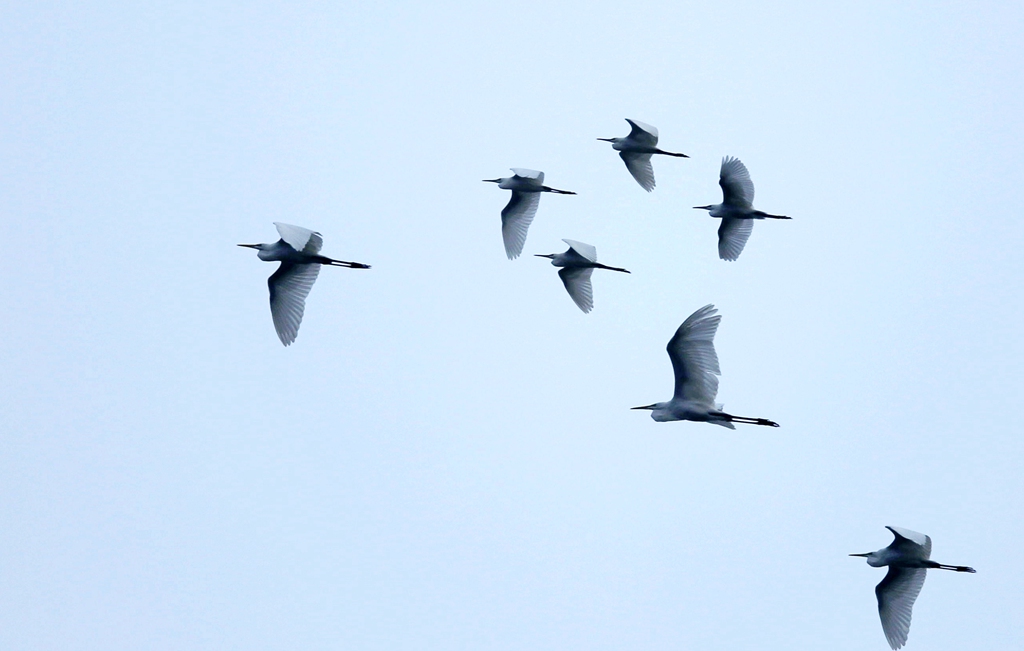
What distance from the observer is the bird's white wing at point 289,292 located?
22.5m

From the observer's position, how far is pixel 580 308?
27.2 m

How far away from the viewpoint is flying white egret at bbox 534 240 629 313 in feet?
88.1

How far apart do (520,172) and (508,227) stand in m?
1.12

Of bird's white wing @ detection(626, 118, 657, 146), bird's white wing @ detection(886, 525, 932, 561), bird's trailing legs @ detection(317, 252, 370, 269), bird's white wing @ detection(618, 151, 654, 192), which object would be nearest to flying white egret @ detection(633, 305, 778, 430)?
bird's white wing @ detection(886, 525, 932, 561)

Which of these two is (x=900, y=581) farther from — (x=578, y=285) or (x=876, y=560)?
(x=578, y=285)

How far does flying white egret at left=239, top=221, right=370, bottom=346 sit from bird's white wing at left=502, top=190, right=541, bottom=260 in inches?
234

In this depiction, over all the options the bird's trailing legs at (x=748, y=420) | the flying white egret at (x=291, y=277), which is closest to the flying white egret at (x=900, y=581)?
the bird's trailing legs at (x=748, y=420)

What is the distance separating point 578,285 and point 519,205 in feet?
7.61

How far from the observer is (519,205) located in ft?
93.5

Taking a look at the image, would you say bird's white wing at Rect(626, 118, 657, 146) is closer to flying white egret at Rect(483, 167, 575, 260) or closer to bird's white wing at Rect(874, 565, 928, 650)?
flying white egret at Rect(483, 167, 575, 260)

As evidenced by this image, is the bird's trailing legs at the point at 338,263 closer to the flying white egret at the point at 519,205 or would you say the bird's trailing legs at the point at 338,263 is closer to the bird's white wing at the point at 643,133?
the flying white egret at the point at 519,205

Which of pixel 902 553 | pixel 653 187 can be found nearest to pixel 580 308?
pixel 653 187

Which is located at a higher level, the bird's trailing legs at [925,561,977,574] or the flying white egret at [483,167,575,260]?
the flying white egret at [483,167,575,260]

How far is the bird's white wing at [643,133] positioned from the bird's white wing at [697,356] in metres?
8.69
